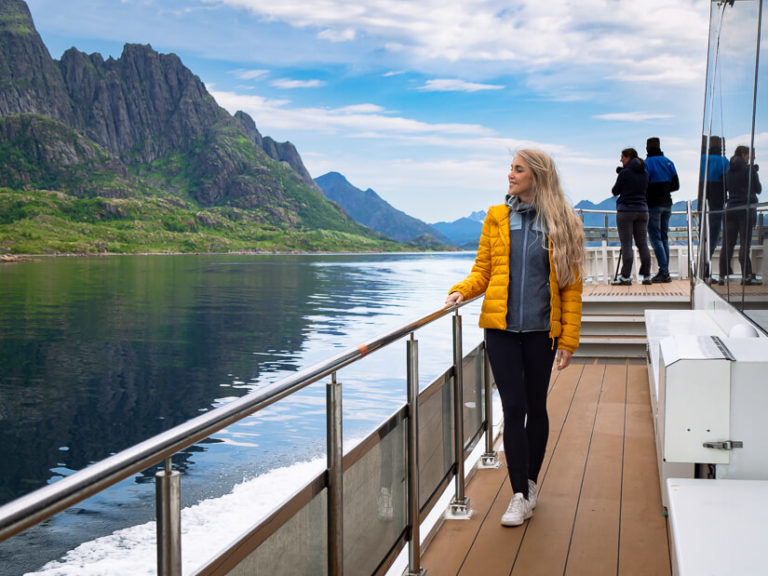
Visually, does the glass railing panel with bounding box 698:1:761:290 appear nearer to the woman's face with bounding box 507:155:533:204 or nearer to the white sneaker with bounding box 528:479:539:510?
the woman's face with bounding box 507:155:533:204

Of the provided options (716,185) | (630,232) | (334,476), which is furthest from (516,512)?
(630,232)

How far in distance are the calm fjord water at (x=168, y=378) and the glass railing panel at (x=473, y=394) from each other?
11cm

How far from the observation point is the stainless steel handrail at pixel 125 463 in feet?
3.07

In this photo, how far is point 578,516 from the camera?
3.63 meters

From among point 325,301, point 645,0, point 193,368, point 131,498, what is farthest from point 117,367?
point 645,0

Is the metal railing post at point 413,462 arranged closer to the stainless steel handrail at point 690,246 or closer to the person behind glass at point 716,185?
the person behind glass at point 716,185

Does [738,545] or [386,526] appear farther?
[386,526]

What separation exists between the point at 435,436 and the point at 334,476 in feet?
4.21

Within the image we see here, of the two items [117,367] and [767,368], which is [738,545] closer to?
[767,368]

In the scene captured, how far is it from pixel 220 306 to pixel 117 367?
14.0m

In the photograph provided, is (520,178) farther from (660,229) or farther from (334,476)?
(660,229)

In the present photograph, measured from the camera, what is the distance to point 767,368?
2.32 m

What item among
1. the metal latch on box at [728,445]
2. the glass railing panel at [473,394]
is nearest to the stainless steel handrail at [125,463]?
the metal latch on box at [728,445]

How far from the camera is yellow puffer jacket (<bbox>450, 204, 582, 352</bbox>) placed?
3.18m
